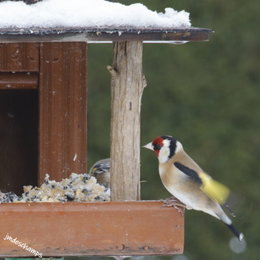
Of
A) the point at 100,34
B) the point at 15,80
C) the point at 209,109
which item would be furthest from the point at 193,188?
the point at 209,109

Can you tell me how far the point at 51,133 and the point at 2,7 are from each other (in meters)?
0.83

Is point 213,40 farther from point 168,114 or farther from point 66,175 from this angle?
point 66,175

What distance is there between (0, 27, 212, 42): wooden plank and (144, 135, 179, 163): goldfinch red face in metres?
0.48

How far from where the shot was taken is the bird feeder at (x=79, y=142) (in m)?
4.72

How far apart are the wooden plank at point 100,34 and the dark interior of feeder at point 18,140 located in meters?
1.26

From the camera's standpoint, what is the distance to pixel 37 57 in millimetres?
5570

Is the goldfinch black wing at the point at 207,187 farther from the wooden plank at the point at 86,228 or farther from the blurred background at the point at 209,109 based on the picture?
the blurred background at the point at 209,109

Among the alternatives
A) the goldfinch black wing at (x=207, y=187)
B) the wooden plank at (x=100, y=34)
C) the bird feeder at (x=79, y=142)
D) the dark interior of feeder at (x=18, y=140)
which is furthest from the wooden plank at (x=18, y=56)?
the goldfinch black wing at (x=207, y=187)

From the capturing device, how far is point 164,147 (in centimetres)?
502

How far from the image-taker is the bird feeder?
472cm

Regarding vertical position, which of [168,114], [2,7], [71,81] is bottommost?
[168,114]

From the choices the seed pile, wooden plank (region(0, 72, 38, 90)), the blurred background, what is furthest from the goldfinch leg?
the blurred background

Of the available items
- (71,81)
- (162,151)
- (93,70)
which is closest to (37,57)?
(71,81)

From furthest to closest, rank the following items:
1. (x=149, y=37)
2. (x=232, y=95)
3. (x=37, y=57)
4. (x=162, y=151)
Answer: (x=232, y=95) → (x=37, y=57) → (x=162, y=151) → (x=149, y=37)
